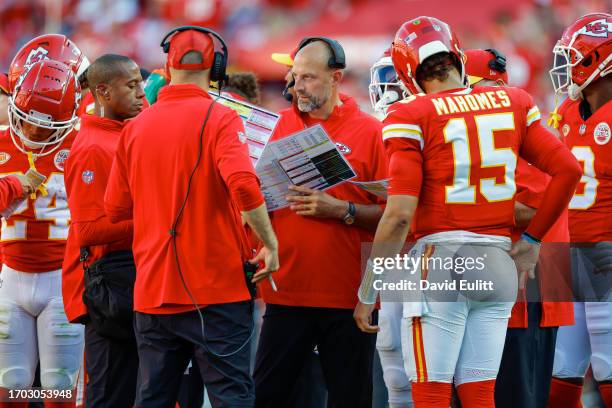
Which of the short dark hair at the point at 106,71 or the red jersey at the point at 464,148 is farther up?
the short dark hair at the point at 106,71

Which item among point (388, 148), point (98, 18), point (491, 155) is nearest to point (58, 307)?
point (388, 148)

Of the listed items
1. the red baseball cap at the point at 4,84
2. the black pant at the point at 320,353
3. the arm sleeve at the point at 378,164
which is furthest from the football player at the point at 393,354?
the red baseball cap at the point at 4,84

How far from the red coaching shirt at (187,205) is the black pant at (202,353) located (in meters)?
0.06

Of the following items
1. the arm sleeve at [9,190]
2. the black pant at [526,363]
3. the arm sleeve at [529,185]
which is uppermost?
the arm sleeve at [9,190]

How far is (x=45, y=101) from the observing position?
194 inches

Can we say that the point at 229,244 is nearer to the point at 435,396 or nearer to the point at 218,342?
the point at 218,342

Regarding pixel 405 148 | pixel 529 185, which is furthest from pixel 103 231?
pixel 529 185

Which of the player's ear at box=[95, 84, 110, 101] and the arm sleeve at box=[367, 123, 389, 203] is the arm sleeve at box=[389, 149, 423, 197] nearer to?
the arm sleeve at box=[367, 123, 389, 203]

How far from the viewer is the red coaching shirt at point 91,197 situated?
4453 mm

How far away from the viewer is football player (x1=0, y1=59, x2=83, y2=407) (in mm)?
5016

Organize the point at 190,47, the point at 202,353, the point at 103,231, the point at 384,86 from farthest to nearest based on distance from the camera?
the point at 384,86, the point at 103,231, the point at 190,47, the point at 202,353

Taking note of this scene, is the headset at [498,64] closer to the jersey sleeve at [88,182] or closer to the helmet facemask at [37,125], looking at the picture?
the jersey sleeve at [88,182]

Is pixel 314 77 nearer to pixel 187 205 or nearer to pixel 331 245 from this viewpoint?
pixel 331 245

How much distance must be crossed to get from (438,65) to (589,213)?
1599 millimetres
